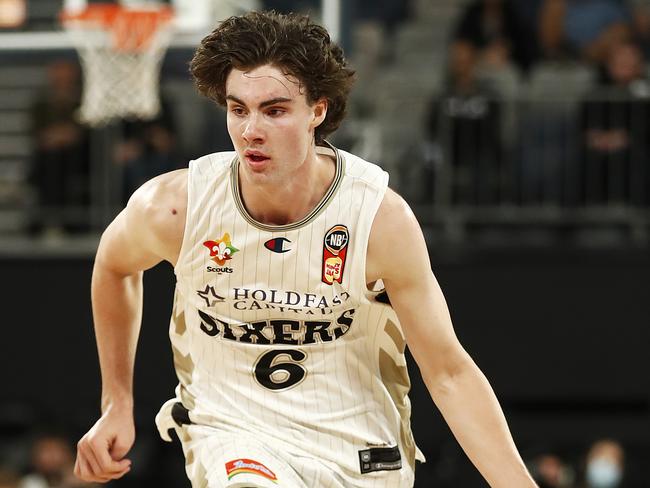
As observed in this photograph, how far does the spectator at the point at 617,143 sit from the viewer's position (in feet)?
34.3

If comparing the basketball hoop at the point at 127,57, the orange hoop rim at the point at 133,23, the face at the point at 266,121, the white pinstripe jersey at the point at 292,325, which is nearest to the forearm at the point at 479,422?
the white pinstripe jersey at the point at 292,325

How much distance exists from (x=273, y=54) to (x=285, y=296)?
32.0 inches

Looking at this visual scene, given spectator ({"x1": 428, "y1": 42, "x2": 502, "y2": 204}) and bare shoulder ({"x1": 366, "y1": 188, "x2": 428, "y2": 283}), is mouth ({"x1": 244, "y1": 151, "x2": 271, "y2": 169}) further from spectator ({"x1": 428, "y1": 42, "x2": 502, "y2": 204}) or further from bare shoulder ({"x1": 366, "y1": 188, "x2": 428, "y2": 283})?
spectator ({"x1": 428, "y1": 42, "x2": 502, "y2": 204})

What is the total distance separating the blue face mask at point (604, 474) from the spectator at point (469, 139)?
253cm

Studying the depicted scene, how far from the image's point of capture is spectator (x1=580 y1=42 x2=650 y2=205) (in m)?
10.5

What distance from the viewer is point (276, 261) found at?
4172mm

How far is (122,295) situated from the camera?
4.47 meters

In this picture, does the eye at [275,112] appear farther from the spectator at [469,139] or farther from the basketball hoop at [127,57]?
the spectator at [469,139]

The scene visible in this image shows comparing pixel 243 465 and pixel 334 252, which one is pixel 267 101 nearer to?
pixel 334 252

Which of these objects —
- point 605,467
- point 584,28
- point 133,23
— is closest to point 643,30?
point 584,28

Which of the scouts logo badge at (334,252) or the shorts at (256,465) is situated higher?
the scouts logo badge at (334,252)

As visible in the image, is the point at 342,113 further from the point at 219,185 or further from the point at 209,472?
the point at 209,472

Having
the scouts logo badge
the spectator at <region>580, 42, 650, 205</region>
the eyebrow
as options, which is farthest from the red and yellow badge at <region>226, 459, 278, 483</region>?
the spectator at <region>580, 42, 650, 205</region>

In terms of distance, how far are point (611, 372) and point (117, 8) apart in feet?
16.6
